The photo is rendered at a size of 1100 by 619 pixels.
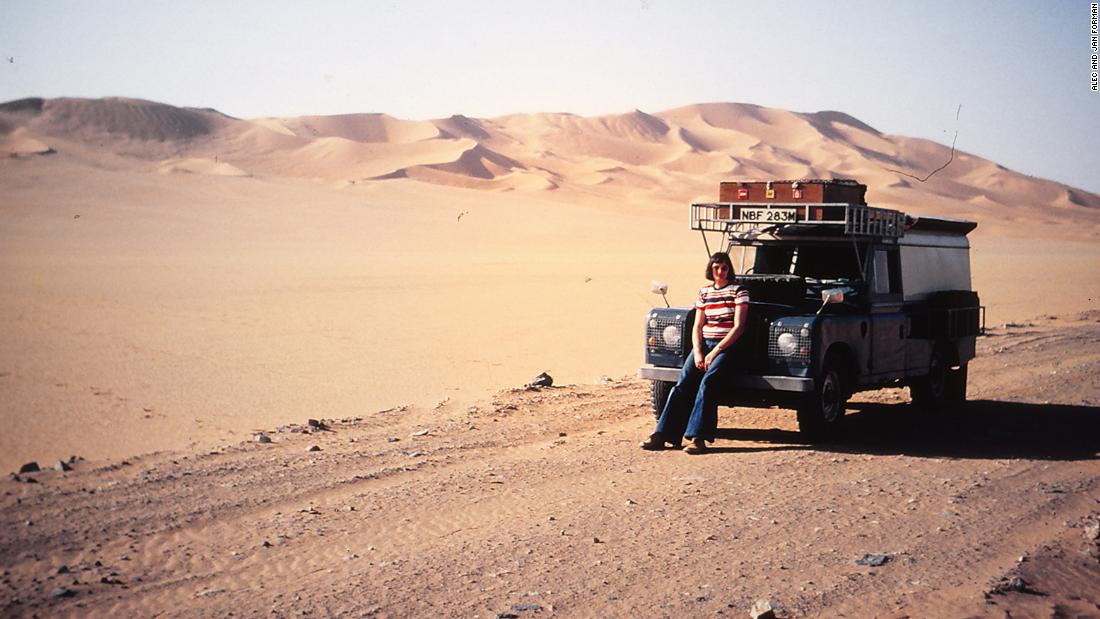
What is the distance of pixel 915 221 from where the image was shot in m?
11.1

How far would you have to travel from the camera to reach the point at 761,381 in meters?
9.05

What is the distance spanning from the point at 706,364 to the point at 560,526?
2820mm

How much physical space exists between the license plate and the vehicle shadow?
2.02m

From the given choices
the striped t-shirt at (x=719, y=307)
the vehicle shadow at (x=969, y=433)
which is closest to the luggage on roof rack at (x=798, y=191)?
the striped t-shirt at (x=719, y=307)

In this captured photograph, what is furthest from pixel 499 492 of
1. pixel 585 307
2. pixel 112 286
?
pixel 112 286

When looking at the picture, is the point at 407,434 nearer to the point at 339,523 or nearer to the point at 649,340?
the point at 649,340

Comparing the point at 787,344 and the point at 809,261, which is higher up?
the point at 809,261

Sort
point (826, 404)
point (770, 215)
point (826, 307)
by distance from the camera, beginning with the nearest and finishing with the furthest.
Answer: point (826, 404) < point (826, 307) < point (770, 215)

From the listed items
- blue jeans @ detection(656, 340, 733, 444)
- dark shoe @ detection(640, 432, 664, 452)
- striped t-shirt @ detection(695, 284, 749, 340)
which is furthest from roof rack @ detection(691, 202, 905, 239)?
dark shoe @ detection(640, 432, 664, 452)

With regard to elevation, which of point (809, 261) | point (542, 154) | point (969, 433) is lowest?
point (969, 433)

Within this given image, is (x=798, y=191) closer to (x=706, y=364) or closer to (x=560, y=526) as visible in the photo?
(x=706, y=364)

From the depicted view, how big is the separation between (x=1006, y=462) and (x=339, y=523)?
17.7 ft

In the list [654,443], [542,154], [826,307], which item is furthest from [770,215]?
[542,154]

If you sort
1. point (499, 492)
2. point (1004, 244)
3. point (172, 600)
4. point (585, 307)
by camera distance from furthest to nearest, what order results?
point (1004, 244), point (585, 307), point (499, 492), point (172, 600)
